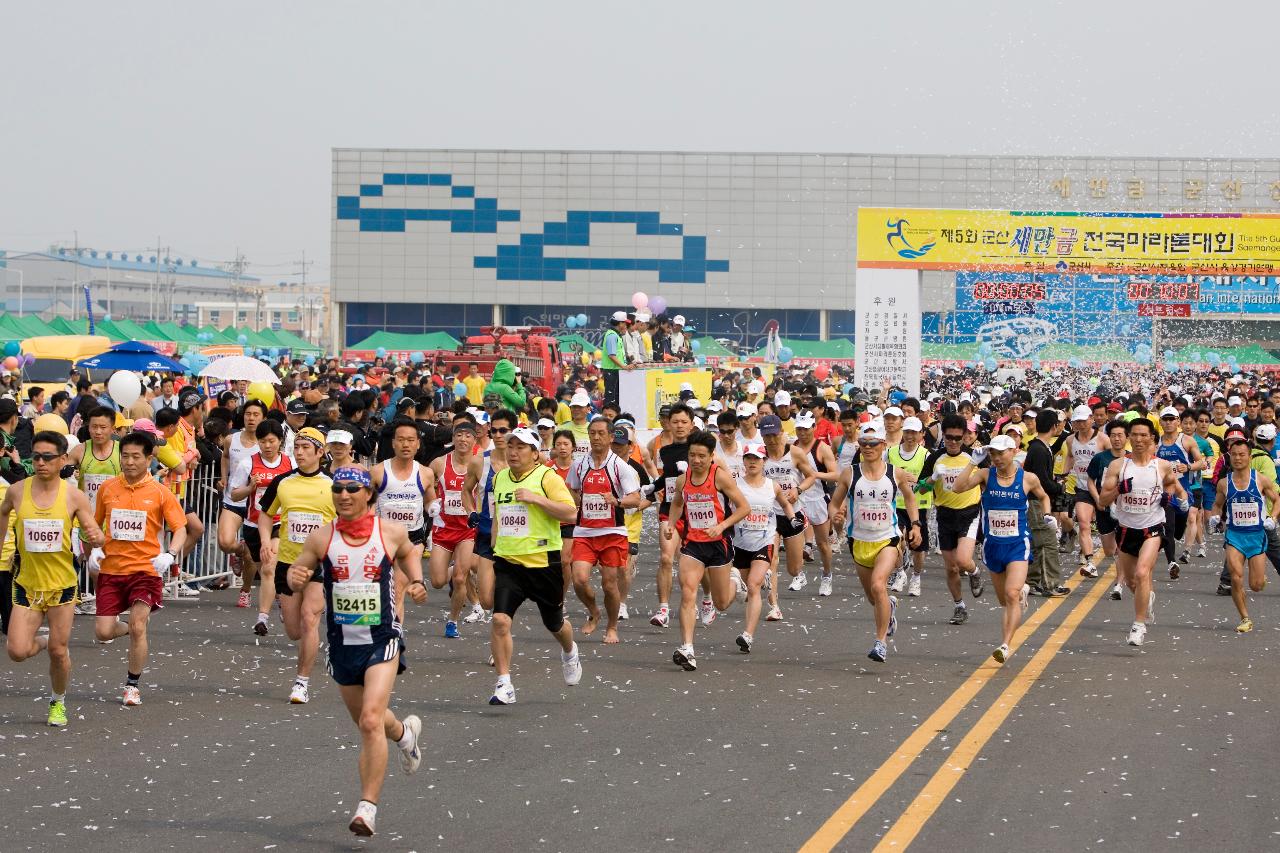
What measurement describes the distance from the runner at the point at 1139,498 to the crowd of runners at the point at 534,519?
0.06 feet

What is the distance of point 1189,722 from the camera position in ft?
32.0

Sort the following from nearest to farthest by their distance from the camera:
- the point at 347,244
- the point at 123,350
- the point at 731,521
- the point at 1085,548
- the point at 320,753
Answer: the point at 320,753, the point at 731,521, the point at 1085,548, the point at 123,350, the point at 347,244

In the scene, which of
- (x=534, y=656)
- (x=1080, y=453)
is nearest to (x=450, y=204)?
(x=1080, y=453)

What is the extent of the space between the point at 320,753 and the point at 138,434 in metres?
2.88

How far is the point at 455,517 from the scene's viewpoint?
13086 millimetres

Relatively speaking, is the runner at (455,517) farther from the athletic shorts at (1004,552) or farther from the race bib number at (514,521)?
the athletic shorts at (1004,552)

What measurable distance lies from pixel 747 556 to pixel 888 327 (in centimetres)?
2244

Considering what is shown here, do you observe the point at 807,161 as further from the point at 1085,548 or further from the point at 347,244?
the point at 1085,548

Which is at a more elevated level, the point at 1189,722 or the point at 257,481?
the point at 257,481

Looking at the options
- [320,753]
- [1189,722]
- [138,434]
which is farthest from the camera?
[138,434]

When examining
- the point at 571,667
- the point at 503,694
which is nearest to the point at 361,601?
the point at 503,694

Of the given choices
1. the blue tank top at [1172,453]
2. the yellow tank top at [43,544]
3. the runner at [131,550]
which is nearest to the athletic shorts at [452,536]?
the runner at [131,550]

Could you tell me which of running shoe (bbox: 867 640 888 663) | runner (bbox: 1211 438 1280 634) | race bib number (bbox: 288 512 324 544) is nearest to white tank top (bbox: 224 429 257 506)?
race bib number (bbox: 288 512 324 544)

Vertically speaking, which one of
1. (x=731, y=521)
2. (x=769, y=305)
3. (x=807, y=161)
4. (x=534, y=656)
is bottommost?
(x=534, y=656)
